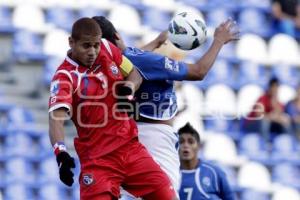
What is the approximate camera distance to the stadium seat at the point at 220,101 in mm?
12875

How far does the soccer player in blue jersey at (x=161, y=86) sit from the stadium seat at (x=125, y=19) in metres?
5.38

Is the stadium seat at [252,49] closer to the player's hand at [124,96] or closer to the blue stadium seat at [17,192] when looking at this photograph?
the blue stadium seat at [17,192]

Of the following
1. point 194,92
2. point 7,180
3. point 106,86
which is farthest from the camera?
point 194,92

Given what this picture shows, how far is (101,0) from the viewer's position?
13.4 m

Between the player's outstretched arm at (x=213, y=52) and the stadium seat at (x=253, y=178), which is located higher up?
the player's outstretched arm at (x=213, y=52)

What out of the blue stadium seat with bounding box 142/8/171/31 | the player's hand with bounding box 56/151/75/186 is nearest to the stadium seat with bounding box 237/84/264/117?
the blue stadium seat with bounding box 142/8/171/31

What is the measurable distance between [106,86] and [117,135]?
0.34 metres

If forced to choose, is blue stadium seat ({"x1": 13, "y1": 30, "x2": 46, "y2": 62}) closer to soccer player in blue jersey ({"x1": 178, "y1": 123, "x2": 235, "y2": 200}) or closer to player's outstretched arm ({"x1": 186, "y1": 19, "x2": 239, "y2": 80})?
soccer player in blue jersey ({"x1": 178, "y1": 123, "x2": 235, "y2": 200})

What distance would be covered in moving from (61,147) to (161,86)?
113cm

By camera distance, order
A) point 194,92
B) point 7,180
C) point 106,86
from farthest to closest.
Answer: point 194,92 → point 7,180 → point 106,86

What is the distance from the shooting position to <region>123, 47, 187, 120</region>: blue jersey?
7617mm

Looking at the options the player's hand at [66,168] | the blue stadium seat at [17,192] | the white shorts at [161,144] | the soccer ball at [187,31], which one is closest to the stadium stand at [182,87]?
the blue stadium seat at [17,192]

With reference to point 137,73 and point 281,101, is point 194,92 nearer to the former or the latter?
point 281,101

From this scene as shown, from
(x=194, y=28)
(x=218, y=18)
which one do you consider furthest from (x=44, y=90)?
(x=194, y=28)
